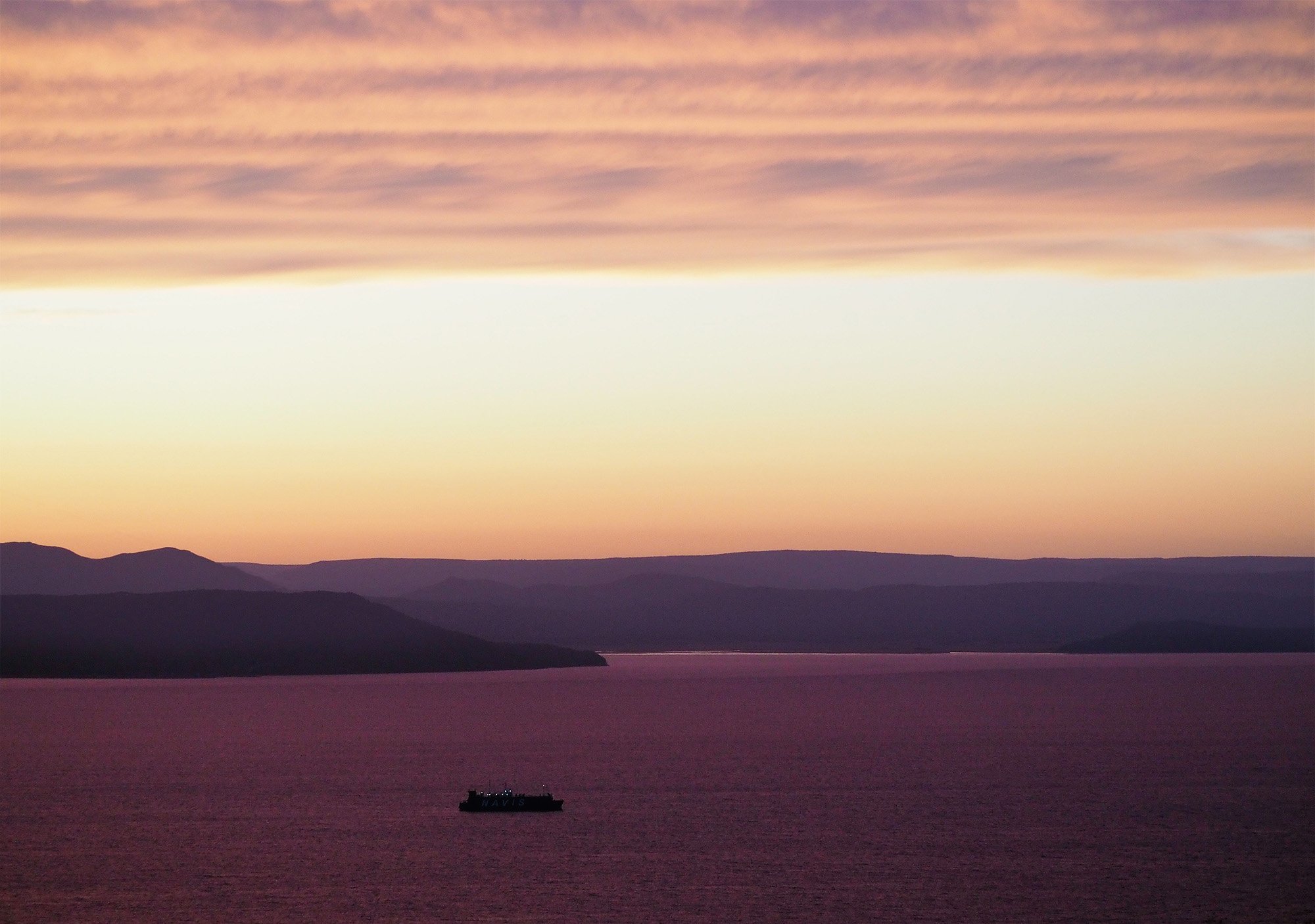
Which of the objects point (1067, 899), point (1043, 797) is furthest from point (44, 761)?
point (1067, 899)

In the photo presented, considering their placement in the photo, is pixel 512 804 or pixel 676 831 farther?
pixel 512 804

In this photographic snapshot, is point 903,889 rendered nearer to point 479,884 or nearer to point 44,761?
point 479,884

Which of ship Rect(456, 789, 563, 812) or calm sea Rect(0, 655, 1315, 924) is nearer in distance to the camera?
calm sea Rect(0, 655, 1315, 924)

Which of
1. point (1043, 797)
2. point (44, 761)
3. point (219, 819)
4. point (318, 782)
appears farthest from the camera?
point (44, 761)

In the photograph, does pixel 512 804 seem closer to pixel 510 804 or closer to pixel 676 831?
pixel 510 804

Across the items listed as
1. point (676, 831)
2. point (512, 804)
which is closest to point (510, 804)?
point (512, 804)
